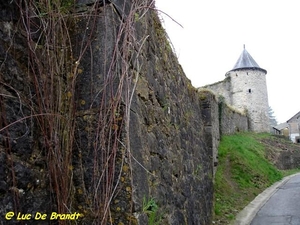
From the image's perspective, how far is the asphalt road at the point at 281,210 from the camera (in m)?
6.77

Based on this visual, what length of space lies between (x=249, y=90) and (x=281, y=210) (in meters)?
22.1

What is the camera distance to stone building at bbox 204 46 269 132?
28.5 meters

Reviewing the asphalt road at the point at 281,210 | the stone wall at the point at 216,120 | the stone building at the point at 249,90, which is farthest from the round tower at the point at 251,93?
the asphalt road at the point at 281,210

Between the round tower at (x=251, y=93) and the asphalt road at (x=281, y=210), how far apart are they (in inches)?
727

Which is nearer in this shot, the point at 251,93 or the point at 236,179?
the point at 236,179

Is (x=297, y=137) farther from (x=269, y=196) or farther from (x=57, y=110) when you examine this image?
(x=57, y=110)

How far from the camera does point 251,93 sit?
2862cm

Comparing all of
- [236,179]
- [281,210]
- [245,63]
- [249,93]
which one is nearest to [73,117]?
[281,210]

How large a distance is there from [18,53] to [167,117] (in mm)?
2205

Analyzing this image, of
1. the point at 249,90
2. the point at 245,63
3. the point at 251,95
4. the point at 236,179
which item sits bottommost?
the point at 236,179

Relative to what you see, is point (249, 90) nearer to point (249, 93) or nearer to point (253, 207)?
point (249, 93)

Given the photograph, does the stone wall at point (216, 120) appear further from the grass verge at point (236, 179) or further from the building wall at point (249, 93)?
the building wall at point (249, 93)

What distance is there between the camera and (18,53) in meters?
1.99

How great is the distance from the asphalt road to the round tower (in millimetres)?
18477
